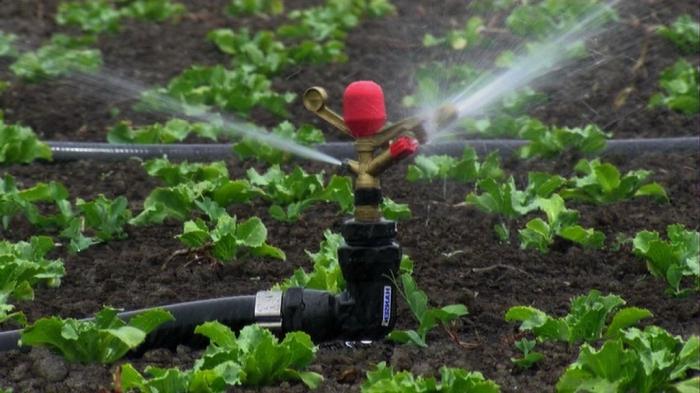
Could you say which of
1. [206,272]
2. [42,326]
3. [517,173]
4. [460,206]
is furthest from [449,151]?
[42,326]

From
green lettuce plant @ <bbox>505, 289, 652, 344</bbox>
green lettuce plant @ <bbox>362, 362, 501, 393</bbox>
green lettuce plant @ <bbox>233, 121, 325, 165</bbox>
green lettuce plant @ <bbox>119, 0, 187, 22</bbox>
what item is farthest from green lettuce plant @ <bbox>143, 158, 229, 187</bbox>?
green lettuce plant @ <bbox>119, 0, 187, 22</bbox>

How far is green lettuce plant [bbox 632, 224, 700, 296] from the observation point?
3.57 metres

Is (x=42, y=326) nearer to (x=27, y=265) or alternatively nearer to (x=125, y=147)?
(x=27, y=265)

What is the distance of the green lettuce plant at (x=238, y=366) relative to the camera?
9.01ft

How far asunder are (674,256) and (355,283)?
854 mm

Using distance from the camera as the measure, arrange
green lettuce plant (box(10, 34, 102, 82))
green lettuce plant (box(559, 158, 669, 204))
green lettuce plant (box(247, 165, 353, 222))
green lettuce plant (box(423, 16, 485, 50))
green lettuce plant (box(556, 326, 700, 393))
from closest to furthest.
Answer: green lettuce plant (box(556, 326, 700, 393)) → green lettuce plant (box(247, 165, 353, 222)) → green lettuce plant (box(559, 158, 669, 204)) → green lettuce plant (box(10, 34, 102, 82)) → green lettuce plant (box(423, 16, 485, 50))

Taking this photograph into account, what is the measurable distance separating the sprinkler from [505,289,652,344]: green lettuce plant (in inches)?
11.6

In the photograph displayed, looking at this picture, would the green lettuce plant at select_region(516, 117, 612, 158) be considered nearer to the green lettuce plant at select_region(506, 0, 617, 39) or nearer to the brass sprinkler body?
the green lettuce plant at select_region(506, 0, 617, 39)

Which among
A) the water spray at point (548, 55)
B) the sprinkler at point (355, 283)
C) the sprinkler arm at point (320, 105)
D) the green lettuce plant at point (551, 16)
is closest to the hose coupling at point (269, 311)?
the sprinkler at point (355, 283)

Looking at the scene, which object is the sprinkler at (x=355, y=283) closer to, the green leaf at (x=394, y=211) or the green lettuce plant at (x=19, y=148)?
the green leaf at (x=394, y=211)

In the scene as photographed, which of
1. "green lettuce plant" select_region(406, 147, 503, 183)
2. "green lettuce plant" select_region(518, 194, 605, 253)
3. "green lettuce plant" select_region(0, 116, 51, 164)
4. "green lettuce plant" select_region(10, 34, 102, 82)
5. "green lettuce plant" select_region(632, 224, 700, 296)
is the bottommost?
"green lettuce plant" select_region(632, 224, 700, 296)

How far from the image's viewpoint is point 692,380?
2662 millimetres

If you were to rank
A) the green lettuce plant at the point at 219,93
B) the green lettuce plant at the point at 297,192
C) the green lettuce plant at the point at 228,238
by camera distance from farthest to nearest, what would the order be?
the green lettuce plant at the point at 219,93 → the green lettuce plant at the point at 297,192 → the green lettuce plant at the point at 228,238

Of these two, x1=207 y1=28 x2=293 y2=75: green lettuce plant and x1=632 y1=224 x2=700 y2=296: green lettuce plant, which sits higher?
x1=207 y1=28 x2=293 y2=75: green lettuce plant
